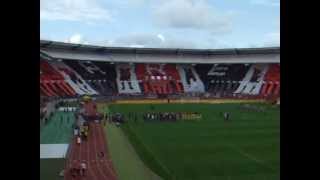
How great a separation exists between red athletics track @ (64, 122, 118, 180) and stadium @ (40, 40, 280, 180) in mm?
24

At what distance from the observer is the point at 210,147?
9719mm

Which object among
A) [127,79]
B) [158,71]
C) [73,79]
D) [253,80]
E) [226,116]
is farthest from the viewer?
[158,71]

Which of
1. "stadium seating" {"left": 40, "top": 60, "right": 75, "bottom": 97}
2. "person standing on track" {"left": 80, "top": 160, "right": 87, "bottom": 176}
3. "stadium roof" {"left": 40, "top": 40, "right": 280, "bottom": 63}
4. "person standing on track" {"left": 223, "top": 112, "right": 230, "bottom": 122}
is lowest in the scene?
"person standing on track" {"left": 80, "top": 160, "right": 87, "bottom": 176}

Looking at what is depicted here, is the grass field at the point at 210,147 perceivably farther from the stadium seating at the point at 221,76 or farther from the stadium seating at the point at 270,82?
the stadium seating at the point at 221,76

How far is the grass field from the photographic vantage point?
7695 mm

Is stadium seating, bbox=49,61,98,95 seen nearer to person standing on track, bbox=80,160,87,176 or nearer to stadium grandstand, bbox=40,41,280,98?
stadium grandstand, bbox=40,41,280,98

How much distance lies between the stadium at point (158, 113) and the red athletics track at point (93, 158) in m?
0.02

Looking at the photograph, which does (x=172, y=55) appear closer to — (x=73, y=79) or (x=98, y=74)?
Result: (x=98, y=74)

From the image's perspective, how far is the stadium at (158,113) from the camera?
7789 millimetres

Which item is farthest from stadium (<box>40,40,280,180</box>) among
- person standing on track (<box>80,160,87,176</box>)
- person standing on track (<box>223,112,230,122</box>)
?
person standing on track (<box>223,112,230,122</box>)

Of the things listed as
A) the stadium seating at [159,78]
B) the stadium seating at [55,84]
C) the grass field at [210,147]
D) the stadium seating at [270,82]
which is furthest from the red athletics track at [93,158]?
the stadium seating at [270,82]

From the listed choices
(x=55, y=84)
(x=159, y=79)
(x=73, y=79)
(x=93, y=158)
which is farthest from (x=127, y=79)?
(x=93, y=158)

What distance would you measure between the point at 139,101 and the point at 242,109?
154 inches

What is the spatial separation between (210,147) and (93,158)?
94.5 inches
